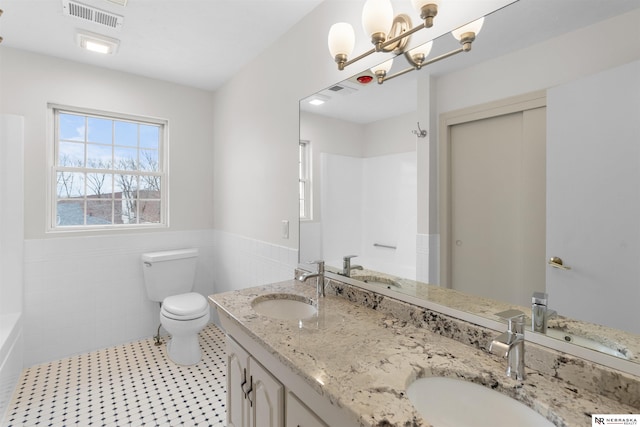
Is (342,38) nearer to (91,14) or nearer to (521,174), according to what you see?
(521,174)

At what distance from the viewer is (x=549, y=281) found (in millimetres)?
934

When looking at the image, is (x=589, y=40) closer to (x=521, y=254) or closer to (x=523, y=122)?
(x=523, y=122)

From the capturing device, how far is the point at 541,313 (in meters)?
0.92

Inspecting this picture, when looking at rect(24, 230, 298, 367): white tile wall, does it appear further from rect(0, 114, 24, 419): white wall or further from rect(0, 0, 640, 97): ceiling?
rect(0, 0, 640, 97): ceiling

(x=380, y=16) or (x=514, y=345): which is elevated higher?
(x=380, y=16)

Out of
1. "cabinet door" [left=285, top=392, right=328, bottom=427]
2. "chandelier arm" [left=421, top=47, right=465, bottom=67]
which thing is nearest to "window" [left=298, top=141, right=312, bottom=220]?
"chandelier arm" [left=421, top=47, right=465, bottom=67]

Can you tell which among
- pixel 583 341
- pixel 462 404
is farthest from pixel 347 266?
pixel 583 341

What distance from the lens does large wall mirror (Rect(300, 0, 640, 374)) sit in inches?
31.6

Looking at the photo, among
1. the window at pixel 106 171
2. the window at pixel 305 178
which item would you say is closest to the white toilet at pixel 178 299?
the window at pixel 106 171

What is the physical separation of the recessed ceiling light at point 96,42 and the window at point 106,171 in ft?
2.07

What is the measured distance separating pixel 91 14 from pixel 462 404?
2.69 metres

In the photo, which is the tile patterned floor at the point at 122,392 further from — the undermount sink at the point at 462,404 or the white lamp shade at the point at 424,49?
the white lamp shade at the point at 424,49

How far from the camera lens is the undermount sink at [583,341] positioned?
800mm

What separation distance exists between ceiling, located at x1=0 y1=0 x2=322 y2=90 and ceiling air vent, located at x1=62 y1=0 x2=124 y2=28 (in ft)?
0.11
